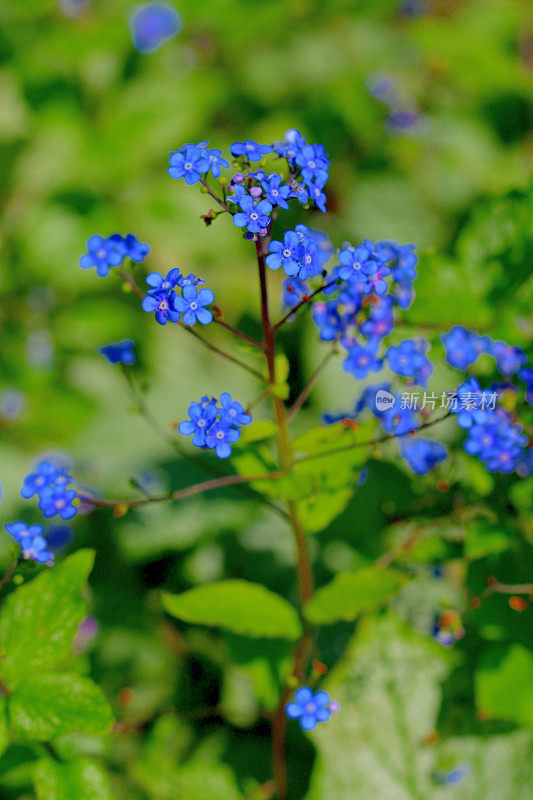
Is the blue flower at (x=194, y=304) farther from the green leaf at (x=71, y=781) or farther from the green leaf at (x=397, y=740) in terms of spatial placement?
the green leaf at (x=397, y=740)

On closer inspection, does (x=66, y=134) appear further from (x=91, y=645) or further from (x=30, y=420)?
(x=91, y=645)

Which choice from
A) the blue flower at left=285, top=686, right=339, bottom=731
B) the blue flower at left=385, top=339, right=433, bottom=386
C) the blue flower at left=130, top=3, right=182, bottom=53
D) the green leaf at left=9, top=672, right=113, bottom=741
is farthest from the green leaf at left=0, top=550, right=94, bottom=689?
the blue flower at left=130, top=3, right=182, bottom=53

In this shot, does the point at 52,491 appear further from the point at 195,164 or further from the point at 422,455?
the point at 422,455

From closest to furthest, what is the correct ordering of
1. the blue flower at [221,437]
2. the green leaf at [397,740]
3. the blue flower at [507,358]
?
the blue flower at [221,437], the blue flower at [507,358], the green leaf at [397,740]

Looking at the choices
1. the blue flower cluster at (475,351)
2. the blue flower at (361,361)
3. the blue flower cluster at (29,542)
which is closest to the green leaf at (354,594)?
the blue flower at (361,361)

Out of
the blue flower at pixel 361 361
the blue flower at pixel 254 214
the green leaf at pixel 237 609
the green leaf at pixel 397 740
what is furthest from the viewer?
the green leaf at pixel 397 740

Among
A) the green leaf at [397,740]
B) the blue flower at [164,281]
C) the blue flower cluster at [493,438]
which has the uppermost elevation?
the blue flower at [164,281]

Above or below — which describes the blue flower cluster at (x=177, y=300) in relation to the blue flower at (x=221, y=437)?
above

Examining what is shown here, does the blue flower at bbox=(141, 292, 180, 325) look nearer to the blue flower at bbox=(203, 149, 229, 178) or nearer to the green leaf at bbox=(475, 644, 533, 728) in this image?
the blue flower at bbox=(203, 149, 229, 178)
